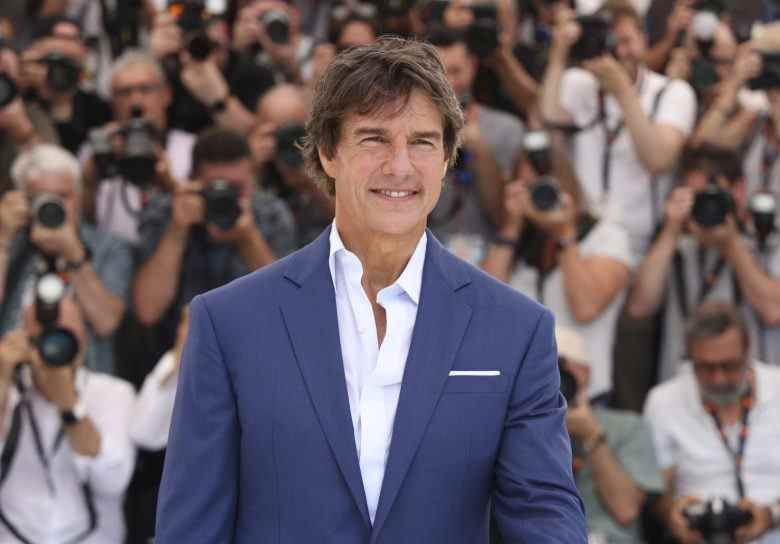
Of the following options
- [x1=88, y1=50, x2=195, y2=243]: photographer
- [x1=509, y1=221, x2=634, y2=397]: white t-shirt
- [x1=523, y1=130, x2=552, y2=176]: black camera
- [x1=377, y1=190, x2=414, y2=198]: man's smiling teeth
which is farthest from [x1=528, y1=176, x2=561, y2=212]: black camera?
[x1=377, y1=190, x2=414, y2=198]: man's smiling teeth

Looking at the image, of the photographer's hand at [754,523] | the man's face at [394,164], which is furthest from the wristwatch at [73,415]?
the man's face at [394,164]

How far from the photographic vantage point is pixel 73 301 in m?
5.62

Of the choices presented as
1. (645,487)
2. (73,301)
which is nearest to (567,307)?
(645,487)

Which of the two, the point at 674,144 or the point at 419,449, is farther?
the point at 674,144

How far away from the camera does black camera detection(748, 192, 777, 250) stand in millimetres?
5762

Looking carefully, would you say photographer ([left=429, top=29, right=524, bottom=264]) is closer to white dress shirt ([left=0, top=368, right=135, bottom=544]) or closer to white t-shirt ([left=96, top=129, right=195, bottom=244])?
white t-shirt ([left=96, top=129, right=195, bottom=244])

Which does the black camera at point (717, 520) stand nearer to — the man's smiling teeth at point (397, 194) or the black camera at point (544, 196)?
the black camera at point (544, 196)

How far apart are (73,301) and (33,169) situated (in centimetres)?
52

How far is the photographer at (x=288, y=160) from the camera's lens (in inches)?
236

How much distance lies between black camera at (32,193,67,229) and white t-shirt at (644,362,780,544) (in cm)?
230

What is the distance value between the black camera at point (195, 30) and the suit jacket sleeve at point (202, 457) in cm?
409

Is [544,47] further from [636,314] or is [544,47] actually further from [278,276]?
[278,276]

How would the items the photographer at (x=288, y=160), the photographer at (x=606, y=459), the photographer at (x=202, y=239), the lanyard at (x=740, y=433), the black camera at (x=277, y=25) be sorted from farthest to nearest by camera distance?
the black camera at (x=277, y=25) → the photographer at (x=288, y=160) → the photographer at (x=202, y=239) → the lanyard at (x=740, y=433) → the photographer at (x=606, y=459)

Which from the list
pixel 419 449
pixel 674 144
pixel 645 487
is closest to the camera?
pixel 419 449
